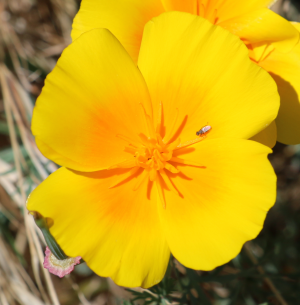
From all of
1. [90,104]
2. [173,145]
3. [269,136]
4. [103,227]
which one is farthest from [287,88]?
[103,227]

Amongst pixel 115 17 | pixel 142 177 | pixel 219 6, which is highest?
pixel 115 17

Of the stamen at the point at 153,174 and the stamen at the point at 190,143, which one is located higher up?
the stamen at the point at 190,143

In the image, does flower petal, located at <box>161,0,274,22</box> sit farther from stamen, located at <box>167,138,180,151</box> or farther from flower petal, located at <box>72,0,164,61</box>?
stamen, located at <box>167,138,180,151</box>

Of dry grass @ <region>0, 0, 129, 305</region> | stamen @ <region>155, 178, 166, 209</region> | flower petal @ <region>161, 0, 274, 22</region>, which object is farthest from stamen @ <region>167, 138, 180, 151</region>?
dry grass @ <region>0, 0, 129, 305</region>

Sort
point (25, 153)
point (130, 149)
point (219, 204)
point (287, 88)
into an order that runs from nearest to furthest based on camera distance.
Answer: point (219, 204)
point (130, 149)
point (287, 88)
point (25, 153)

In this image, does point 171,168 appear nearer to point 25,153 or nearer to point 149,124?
point 149,124

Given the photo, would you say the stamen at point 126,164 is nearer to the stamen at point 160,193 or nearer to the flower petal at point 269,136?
the stamen at point 160,193

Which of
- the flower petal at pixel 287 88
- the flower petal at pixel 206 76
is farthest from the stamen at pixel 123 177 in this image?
the flower petal at pixel 287 88
